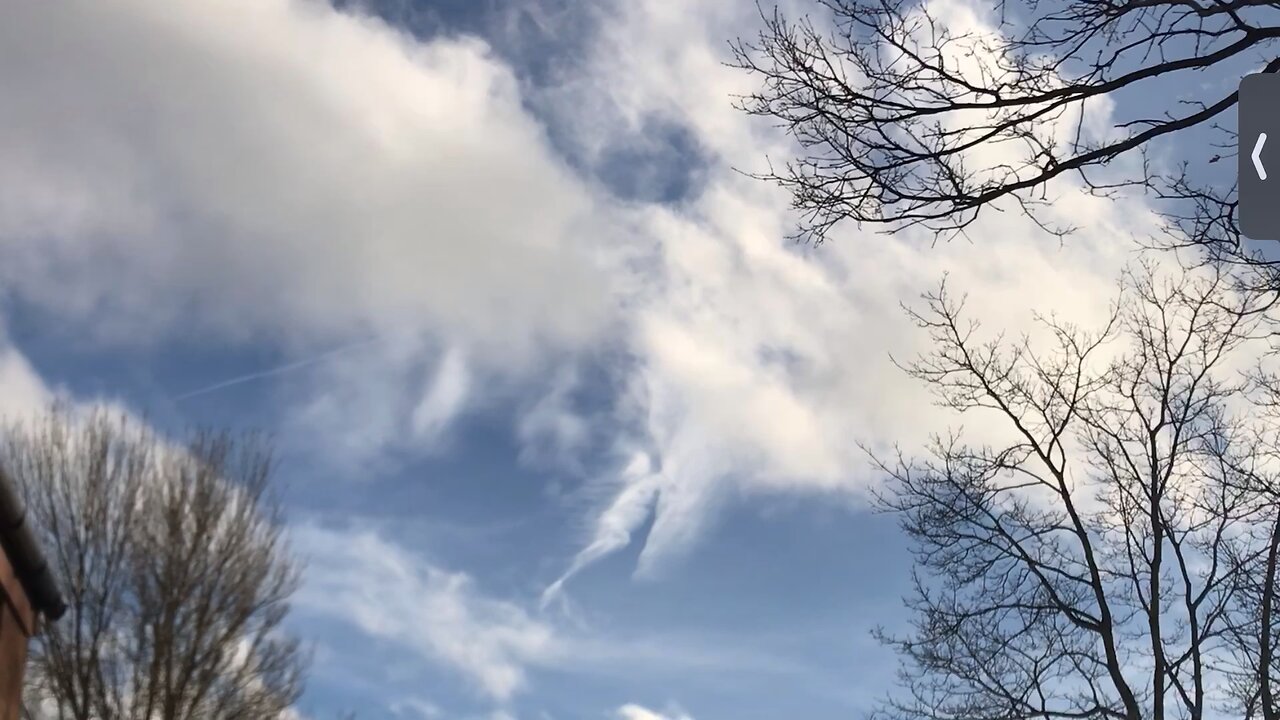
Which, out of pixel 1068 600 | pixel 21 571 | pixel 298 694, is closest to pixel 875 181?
pixel 21 571

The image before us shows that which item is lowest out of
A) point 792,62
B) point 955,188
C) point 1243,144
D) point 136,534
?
point 1243,144

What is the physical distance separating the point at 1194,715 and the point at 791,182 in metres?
8.47

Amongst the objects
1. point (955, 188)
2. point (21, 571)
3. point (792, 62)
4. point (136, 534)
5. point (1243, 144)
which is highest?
point (136, 534)

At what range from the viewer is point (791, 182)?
6867 millimetres

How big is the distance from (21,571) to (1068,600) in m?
10.5

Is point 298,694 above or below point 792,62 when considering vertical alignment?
above

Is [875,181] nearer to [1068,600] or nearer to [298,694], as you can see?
[1068,600]

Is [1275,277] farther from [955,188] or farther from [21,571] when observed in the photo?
[21,571]

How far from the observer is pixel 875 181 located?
6.61m

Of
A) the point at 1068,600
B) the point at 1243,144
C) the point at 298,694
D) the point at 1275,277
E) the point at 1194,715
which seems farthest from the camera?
the point at 298,694

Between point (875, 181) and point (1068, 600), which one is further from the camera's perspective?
point (1068, 600)

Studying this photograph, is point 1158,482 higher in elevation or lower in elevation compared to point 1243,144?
higher

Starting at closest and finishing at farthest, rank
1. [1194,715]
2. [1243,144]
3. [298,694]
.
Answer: [1243,144], [1194,715], [298,694]

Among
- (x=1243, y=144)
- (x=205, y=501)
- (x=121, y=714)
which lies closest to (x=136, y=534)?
(x=205, y=501)
